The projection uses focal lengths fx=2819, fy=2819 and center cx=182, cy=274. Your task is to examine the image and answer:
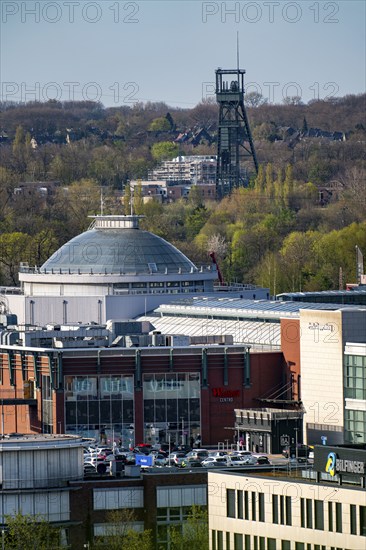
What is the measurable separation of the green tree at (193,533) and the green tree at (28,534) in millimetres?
3081

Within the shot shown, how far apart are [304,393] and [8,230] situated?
93.3 m

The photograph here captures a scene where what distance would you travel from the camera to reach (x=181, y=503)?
74.4 meters

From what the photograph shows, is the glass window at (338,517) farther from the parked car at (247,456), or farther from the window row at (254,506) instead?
the parked car at (247,456)

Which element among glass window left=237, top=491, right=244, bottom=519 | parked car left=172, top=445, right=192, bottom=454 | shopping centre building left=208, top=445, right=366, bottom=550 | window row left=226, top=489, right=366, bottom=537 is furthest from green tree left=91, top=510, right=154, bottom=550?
parked car left=172, top=445, right=192, bottom=454

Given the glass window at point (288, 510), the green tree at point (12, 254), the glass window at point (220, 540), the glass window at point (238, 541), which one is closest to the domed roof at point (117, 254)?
the green tree at point (12, 254)

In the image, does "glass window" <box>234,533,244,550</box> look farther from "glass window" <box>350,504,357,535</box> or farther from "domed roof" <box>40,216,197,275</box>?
"domed roof" <box>40,216,197,275</box>

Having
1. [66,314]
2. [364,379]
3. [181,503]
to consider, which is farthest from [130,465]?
[66,314]

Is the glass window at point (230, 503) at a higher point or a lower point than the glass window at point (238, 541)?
higher

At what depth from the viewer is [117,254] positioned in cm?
11912

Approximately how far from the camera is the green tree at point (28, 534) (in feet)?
230

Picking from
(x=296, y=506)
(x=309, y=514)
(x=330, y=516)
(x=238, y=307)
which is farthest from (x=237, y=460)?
(x=238, y=307)

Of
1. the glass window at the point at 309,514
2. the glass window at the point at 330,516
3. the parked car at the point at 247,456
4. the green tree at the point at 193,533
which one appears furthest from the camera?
the parked car at the point at 247,456

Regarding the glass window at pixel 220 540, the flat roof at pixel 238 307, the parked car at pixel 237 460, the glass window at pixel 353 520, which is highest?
the flat roof at pixel 238 307

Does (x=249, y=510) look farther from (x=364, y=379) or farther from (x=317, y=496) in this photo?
(x=364, y=379)
